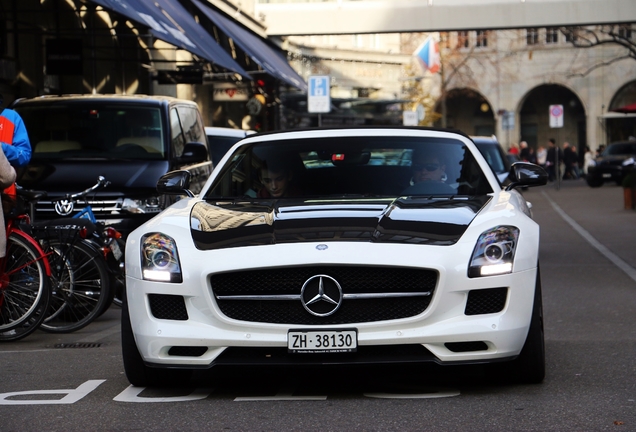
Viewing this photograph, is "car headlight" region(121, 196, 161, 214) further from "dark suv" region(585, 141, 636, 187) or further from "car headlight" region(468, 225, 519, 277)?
"dark suv" region(585, 141, 636, 187)

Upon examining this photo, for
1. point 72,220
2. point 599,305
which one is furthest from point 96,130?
point 599,305

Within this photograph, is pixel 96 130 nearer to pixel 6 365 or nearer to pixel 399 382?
pixel 6 365

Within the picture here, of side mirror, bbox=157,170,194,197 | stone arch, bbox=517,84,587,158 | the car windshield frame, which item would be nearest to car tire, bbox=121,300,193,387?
side mirror, bbox=157,170,194,197

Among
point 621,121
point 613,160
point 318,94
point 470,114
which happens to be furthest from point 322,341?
point 470,114

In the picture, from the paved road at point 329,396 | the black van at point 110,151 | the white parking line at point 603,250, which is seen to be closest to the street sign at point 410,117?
the white parking line at point 603,250

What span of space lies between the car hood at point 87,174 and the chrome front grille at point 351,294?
226 inches

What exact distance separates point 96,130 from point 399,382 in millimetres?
6938

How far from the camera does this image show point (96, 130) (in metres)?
12.9

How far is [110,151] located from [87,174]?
2.58ft

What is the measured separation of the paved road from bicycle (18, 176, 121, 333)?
0.39 m

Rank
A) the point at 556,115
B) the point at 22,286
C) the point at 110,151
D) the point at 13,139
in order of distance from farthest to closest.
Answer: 1. the point at 556,115
2. the point at 110,151
3. the point at 13,139
4. the point at 22,286

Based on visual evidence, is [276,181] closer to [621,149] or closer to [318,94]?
[318,94]

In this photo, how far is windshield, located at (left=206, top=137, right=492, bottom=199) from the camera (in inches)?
300

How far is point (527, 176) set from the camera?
771cm
